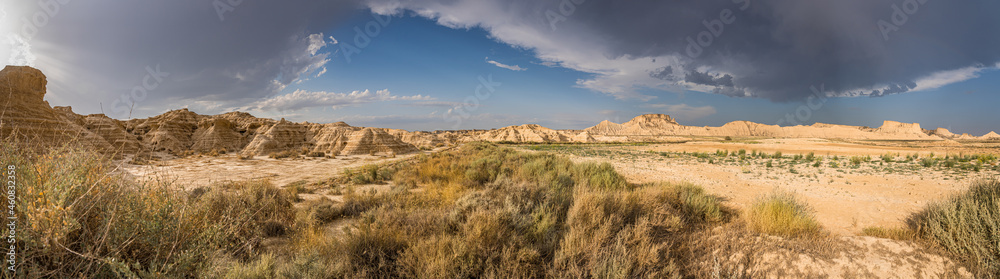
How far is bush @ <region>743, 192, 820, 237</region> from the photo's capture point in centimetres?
441

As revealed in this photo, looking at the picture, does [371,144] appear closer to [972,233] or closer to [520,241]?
[520,241]

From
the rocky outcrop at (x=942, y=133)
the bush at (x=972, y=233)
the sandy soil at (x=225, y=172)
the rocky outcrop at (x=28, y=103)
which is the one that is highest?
the rocky outcrop at (x=942, y=133)

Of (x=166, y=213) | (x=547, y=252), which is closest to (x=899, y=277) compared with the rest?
(x=547, y=252)

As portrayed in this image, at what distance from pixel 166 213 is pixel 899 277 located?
696 cm

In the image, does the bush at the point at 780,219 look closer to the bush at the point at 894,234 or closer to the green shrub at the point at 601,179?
the bush at the point at 894,234

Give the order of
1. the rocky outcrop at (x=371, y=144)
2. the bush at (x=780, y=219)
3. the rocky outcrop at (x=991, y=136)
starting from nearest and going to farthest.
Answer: the bush at (x=780, y=219)
the rocky outcrop at (x=371, y=144)
the rocky outcrop at (x=991, y=136)

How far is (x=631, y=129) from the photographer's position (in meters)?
167

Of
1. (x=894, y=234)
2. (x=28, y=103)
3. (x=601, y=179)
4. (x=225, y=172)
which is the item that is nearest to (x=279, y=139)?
(x=28, y=103)

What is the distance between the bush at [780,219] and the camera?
4414 mm

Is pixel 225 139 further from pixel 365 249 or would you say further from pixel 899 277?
pixel 899 277

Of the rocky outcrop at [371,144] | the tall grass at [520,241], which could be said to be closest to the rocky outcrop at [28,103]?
the rocky outcrop at [371,144]

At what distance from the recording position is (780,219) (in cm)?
455

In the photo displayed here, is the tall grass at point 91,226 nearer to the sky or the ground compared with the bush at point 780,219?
nearer to the sky

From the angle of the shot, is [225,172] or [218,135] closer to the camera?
[225,172]
